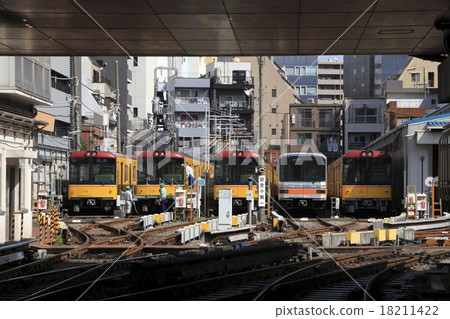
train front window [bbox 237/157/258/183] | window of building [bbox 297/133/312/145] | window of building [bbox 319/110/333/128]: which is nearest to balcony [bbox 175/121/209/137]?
window of building [bbox 297/133/312/145]

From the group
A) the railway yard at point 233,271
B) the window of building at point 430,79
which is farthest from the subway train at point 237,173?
the window of building at point 430,79

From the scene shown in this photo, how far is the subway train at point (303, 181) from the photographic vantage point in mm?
25250

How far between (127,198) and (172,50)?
46.4ft

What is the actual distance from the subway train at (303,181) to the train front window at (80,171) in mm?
7726

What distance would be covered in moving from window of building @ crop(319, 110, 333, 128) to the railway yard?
4232 centimetres

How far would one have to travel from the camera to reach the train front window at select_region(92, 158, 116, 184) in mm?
26125

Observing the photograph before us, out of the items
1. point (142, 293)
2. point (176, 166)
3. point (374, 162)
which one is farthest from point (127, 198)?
point (142, 293)

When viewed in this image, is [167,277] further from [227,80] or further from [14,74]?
[227,80]

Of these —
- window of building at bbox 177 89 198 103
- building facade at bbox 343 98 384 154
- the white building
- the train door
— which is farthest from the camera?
window of building at bbox 177 89 198 103

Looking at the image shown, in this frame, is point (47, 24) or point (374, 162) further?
point (374, 162)

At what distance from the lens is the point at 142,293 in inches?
302

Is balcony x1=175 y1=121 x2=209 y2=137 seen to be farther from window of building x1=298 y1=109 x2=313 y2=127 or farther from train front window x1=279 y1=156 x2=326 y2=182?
train front window x1=279 y1=156 x2=326 y2=182

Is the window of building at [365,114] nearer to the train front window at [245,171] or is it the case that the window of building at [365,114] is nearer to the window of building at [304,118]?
the window of building at [304,118]

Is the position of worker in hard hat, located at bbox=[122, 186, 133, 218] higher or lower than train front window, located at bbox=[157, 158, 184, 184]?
lower
